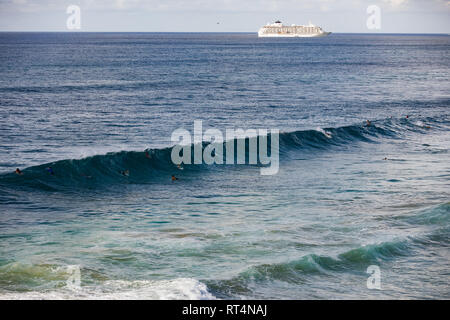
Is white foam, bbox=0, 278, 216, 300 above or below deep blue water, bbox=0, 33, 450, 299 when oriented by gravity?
below

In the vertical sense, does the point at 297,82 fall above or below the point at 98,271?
above

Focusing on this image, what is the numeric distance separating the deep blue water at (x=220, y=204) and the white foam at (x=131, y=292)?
79 millimetres

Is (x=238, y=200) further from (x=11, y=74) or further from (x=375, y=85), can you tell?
(x=11, y=74)

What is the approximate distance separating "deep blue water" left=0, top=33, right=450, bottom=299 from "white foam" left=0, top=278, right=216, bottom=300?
79 millimetres

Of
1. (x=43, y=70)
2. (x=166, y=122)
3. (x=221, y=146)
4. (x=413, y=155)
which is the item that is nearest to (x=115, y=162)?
(x=221, y=146)

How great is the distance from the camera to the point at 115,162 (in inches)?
1485

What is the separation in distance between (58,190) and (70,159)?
4.16 metres

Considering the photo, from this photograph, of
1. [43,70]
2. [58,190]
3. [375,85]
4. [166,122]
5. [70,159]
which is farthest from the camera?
[43,70]

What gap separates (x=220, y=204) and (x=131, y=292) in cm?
1215

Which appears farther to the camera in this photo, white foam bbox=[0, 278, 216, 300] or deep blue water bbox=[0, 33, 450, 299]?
deep blue water bbox=[0, 33, 450, 299]

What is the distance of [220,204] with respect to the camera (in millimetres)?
29531

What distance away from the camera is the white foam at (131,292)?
56.9 feet

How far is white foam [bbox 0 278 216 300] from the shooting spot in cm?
1734
